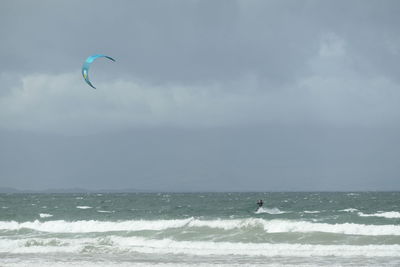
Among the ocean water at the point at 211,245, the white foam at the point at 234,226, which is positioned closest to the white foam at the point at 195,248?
the ocean water at the point at 211,245

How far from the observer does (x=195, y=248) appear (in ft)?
84.5

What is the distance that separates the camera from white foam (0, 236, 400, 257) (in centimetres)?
2317

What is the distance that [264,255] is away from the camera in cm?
2267

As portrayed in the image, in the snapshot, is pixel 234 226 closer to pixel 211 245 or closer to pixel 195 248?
pixel 211 245

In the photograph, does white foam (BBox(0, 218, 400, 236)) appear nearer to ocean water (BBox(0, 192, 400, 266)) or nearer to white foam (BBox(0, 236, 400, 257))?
ocean water (BBox(0, 192, 400, 266))

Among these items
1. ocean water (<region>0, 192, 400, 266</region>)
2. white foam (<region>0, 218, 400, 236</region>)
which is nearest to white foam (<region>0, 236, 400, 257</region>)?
ocean water (<region>0, 192, 400, 266</region>)

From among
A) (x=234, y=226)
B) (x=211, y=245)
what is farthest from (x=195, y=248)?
(x=234, y=226)

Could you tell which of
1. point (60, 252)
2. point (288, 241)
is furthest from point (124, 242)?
point (288, 241)

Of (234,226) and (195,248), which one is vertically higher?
(234,226)

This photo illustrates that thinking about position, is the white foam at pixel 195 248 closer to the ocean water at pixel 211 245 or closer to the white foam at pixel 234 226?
the ocean water at pixel 211 245

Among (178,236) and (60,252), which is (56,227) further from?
(60,252)

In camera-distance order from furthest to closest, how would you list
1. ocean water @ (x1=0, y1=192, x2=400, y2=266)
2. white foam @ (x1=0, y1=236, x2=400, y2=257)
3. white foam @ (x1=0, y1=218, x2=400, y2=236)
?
white foam @ (x1=0, y1=218, x2=400, y2=236) < white foam @ (x1=0, y1=236, x2=400, y2=257) < ocean water @ (x1=0, y1=192, x2=400, y2=266)

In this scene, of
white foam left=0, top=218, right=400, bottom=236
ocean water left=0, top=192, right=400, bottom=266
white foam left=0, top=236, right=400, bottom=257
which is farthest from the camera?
white foam left=0, top=218, right=400, bottom=236

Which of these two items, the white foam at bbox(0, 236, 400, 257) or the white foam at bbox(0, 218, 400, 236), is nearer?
the white foam at bbox(0, 236, 400, 257)
